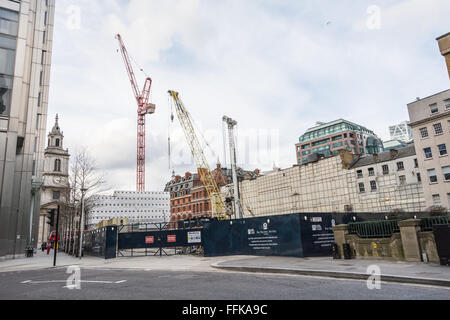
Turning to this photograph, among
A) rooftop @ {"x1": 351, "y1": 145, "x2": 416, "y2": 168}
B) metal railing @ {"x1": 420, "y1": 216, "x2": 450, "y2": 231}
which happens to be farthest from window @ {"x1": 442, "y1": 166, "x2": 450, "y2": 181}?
metal railing @ {"x1": 420, "y1": 216, "x2": 450, "y2": 231}

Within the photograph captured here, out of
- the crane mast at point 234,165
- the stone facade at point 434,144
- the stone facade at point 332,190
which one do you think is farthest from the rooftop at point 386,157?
the crane mast at point 234,165

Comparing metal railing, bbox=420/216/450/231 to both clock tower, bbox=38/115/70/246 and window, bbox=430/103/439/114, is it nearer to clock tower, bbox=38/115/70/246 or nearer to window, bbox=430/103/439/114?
window, bbox=430/103/439/114

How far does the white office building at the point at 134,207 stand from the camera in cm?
8881

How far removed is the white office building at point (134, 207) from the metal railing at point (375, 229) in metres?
76.9

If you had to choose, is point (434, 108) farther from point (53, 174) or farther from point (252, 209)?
point (53, 174)

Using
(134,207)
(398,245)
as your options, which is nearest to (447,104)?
(398,245)

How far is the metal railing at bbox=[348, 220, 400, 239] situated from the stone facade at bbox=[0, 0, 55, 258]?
2869 cm

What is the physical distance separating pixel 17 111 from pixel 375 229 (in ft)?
104

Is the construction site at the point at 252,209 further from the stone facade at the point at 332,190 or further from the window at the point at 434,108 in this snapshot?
the window at the point at 434,108

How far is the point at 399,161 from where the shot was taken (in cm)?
5162
